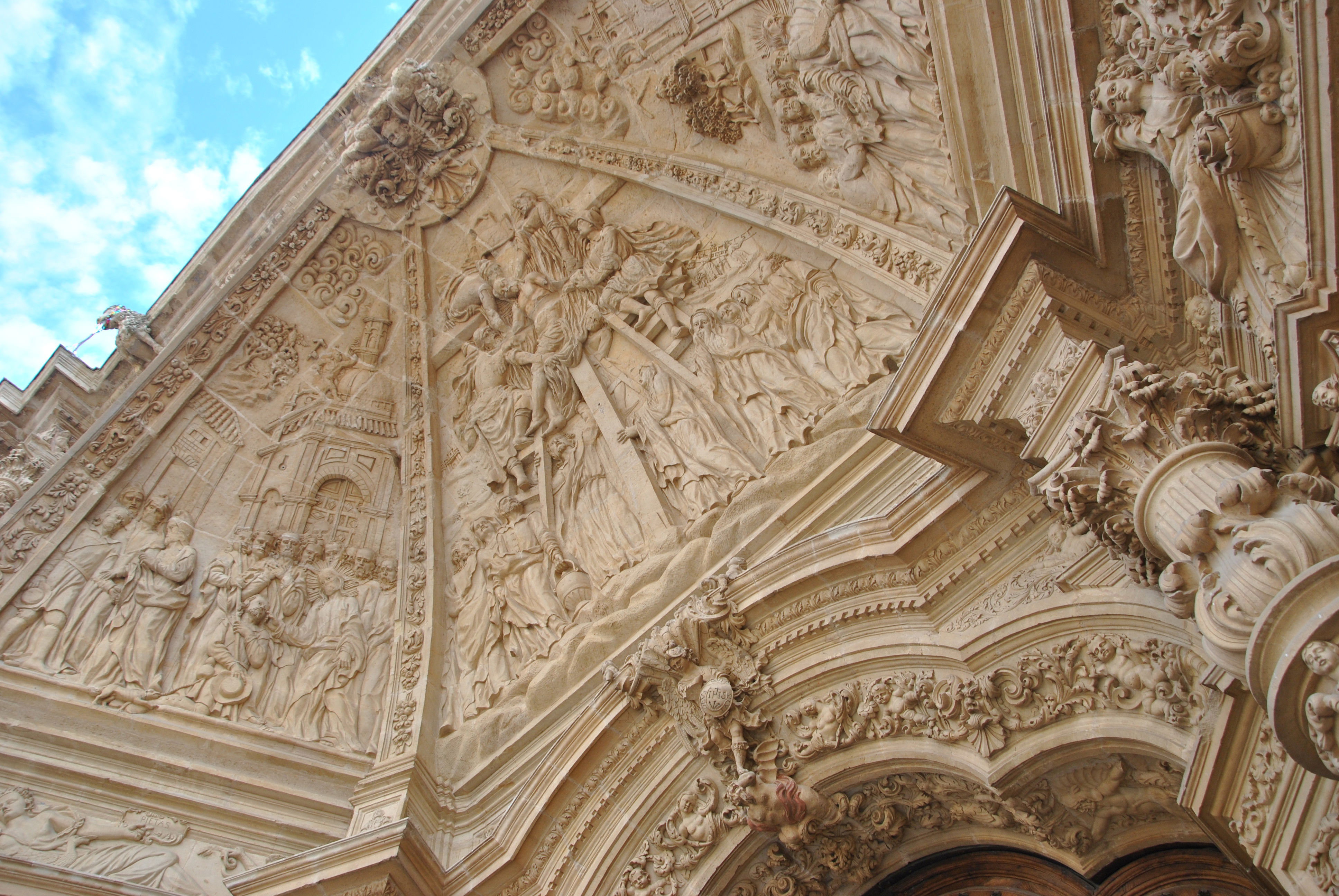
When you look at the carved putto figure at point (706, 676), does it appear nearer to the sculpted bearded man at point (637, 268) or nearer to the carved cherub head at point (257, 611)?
the sculpted bearded man at point (637, 268)

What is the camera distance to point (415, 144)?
7984 mm

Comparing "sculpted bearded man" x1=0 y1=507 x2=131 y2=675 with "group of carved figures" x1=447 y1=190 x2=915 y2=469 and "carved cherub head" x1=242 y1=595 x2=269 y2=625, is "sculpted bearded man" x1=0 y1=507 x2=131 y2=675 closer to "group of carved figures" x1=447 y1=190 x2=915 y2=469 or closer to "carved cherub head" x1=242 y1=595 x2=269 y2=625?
"carved cherub head" x1=242 y1=595 x2=269 y2=625

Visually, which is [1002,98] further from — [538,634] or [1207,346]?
[538,634]

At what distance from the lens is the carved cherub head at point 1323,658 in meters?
2.28

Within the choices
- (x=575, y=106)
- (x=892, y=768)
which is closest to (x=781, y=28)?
(x=575, y=106)

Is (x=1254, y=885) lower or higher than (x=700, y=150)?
lower

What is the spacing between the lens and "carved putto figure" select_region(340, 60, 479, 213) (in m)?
7.80

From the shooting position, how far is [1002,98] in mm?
4141

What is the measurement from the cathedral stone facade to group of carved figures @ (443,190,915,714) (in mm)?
36

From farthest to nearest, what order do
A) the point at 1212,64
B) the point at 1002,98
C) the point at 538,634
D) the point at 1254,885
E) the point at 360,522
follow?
the point at 360,522 < the point at 538,634 < the point at 1002,98 < the point at 1254,885 < the point at 1212,64

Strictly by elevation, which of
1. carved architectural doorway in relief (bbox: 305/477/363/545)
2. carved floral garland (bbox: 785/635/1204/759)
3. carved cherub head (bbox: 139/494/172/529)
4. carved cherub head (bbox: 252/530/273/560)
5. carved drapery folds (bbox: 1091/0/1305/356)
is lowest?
carved floral garland (bbox: 785/635/1204/759)

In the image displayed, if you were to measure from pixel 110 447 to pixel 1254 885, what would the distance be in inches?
285

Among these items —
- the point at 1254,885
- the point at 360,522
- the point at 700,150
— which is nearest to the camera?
the point at 1254,885

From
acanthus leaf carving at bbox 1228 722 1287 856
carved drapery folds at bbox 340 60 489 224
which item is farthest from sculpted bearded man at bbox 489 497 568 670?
acanthus leaf carving at bbox 1228 722 1287 856
